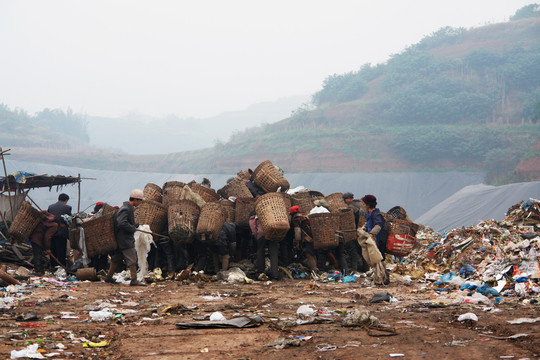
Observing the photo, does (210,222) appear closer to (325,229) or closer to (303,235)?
(303,235)

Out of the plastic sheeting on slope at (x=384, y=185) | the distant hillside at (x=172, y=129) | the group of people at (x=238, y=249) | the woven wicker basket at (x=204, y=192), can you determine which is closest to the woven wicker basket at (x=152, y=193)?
the woven wicker basket at (x=204, y=192)

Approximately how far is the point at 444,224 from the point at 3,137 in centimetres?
5281

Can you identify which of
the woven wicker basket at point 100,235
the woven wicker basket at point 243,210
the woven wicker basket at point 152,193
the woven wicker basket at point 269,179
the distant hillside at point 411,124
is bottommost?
the woven wicker basket at point 100,235

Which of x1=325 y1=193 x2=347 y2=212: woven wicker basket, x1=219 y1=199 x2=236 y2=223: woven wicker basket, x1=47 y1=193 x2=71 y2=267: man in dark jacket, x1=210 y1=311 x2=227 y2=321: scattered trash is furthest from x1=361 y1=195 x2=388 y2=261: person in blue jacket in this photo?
x1=47 y1=193 x2=71 y2=267: man in dark jacket

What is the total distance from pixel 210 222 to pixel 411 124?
5244 cm

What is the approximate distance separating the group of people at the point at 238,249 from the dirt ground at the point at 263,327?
170 centimetres

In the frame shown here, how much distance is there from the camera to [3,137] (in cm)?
6438

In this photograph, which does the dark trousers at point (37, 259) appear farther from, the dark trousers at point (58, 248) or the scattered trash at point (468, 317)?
the scattered trash at point (468, 317)

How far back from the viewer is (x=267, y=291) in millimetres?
8680

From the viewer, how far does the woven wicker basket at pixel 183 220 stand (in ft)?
32.6

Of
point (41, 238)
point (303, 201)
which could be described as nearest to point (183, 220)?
point (303, 201)

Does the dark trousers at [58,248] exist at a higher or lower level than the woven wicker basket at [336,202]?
lower

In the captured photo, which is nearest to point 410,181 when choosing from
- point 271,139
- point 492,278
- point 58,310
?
point 271,139

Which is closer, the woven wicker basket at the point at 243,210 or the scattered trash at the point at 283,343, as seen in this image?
the scattered trash at the point at 283,343
